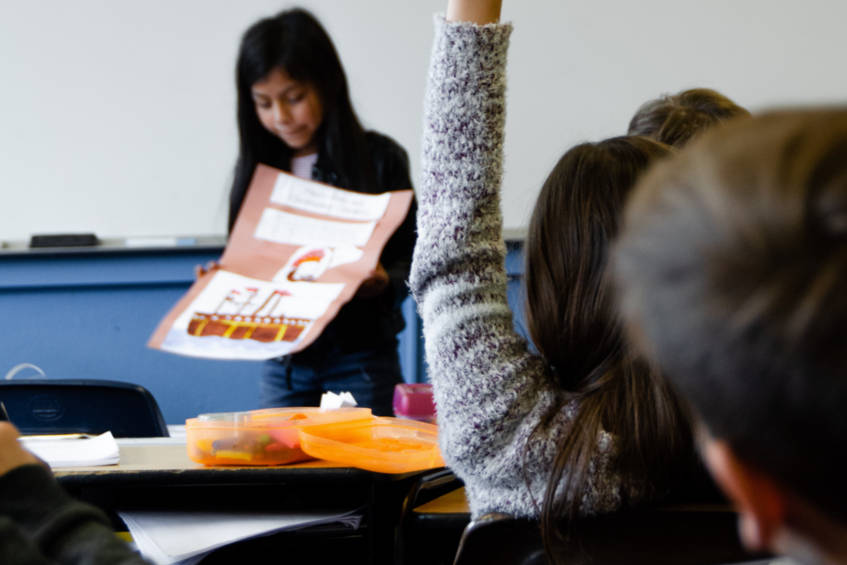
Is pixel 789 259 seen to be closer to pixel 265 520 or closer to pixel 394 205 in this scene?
pixel 265 520

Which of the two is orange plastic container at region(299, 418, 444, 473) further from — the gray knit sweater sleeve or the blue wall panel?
the blue wall panel

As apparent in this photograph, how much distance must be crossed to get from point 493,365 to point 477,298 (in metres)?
0.06

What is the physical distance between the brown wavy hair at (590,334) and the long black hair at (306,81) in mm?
885

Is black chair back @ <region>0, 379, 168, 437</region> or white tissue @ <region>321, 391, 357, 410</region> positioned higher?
white tissue @ <region>321, 391, 357, 410</region>

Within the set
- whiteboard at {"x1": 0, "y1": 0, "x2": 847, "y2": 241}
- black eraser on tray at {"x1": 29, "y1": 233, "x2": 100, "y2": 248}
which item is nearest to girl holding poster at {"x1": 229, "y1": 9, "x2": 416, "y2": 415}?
whiteboard at {"x1": 0, "y1": 0, "x2": 847, "y2": 241}

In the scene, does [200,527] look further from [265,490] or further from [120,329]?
[120,329]

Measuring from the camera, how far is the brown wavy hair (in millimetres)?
737

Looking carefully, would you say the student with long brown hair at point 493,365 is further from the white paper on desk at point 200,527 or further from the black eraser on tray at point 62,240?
the black eraser on tray at point 62,240

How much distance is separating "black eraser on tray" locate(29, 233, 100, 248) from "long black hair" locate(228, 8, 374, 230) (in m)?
1.02

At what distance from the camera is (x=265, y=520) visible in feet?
3.04

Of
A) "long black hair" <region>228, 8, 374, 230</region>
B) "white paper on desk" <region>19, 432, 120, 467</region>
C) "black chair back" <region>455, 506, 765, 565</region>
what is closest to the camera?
"black chair back" <region>455, 506, 765, 565</region>

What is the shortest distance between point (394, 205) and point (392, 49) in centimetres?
118

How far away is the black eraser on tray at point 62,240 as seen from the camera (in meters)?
2.55

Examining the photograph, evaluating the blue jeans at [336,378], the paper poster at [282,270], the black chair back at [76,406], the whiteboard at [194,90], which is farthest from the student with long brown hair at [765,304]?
the whiteboard at [194,90]
